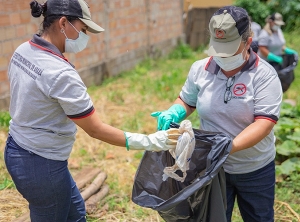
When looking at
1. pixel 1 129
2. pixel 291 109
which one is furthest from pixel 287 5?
pixel 1 129

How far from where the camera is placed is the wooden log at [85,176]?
13.0 ft

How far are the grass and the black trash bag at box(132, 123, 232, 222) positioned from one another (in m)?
1.10

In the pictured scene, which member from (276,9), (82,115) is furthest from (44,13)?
(276,9)

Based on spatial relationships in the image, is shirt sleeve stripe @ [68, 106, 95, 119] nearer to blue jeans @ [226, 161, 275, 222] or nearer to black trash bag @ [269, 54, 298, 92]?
blue jeans @ [226, 161, 275, 222]

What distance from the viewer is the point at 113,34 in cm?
823

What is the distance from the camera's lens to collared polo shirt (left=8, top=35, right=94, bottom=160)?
6.75 feet

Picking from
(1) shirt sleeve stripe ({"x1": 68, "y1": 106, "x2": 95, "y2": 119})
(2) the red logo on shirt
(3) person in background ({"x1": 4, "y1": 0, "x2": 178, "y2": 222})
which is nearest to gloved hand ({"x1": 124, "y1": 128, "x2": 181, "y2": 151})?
(3) person in background ({"x1": 4, "y1": 0, "x2": 178, "y2": 222})

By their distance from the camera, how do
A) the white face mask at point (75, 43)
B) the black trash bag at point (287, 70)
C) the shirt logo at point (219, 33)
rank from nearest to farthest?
the white face mask at point (75, 43), the shirt logo at point (219, 33), the black trash bag at point (287, 70)

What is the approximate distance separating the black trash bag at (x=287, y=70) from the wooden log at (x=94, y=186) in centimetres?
286

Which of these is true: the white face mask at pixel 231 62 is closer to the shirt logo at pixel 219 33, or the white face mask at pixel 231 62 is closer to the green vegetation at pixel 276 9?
the shirt logo at pixel 219 33

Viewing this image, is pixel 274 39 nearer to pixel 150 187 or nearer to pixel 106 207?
pixel 106 207

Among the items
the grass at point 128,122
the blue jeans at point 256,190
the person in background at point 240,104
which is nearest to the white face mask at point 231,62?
the person in background at point 240,104

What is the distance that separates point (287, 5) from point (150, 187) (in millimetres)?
13866

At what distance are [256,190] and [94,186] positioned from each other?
1.81m
